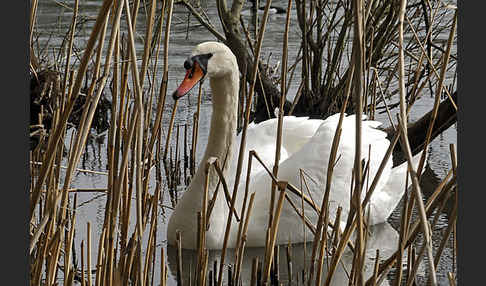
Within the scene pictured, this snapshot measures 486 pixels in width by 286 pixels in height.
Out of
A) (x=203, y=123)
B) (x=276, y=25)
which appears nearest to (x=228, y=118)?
(x=203, y=123)

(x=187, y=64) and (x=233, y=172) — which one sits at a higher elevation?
(x=187, y=64)

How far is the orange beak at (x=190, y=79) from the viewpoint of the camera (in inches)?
154

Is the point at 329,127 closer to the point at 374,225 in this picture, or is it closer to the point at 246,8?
the point at 374,225

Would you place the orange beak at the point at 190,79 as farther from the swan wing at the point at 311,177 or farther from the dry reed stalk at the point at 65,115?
the dry reed stalk at the point at 65,115

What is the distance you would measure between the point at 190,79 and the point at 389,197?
1667 millimetres

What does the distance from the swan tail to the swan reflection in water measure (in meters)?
0.10

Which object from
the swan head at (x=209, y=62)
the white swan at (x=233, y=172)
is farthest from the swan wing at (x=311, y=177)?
the swan head at (x=209, y=62)

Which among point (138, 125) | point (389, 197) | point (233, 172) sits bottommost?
point (389, 197)

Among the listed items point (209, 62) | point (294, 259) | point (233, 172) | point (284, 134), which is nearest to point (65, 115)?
point (209, 62)

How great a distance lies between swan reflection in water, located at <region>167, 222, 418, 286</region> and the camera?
411 centimetres

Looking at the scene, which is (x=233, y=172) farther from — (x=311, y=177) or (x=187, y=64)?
(x=187, y=64)

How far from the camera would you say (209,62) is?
428cm

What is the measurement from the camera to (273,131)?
5.21 meters

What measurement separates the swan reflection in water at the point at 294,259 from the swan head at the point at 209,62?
921 millimetres
